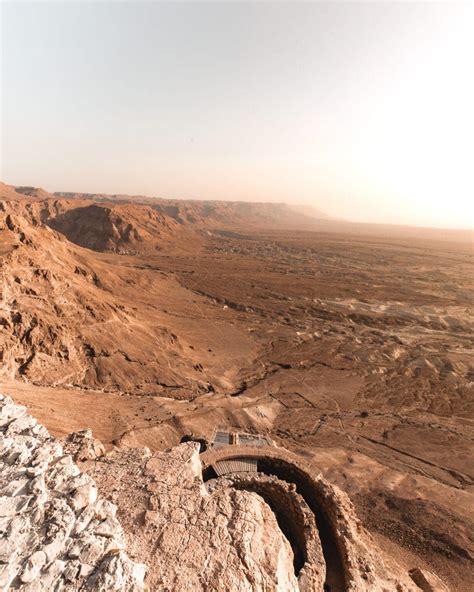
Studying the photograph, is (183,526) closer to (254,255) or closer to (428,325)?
(428,325)

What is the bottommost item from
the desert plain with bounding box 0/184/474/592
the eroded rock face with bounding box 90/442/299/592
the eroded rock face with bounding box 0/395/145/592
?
the desert plain with bounding box 0/184/474/592

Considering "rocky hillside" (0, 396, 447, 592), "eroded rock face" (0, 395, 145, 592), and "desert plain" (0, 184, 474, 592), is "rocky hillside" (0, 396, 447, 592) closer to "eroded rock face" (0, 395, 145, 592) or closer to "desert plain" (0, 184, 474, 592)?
"eroded rock face" (0, 395, 145, 592)

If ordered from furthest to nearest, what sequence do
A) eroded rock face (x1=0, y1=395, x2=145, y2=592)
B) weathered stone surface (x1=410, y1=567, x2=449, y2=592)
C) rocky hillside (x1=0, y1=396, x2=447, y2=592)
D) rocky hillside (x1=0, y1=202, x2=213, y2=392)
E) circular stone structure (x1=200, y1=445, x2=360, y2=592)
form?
rocky hillside (x1=0, y1=202, x2=213, y2=392)
weathered stone surface (x1=410, y1=567, x2=449, y2=592)
circular stone structure (x1=200, y1=445, x2=360, y2=592)
rocky hillside (x1=0, y1=396, x2=447, y2=592)
eroded rock face (x1=0, y1=395, x2=145, y2=592)

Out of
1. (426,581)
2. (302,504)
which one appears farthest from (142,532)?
(426,581)

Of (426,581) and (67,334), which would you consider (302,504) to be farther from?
(67,334)

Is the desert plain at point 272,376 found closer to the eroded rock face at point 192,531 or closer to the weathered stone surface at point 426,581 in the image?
the weathered stone surface at point 426,581

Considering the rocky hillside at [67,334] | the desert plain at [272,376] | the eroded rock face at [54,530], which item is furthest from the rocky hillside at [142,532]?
the rocky hillside at [67,334]

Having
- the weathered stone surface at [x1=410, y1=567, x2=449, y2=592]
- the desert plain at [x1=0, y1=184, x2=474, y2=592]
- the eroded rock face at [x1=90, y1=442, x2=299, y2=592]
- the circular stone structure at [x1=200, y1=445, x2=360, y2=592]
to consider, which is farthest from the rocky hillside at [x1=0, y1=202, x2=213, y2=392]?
the weathered stone surface at [x1=410, y1=567, x2=449, y2=592]

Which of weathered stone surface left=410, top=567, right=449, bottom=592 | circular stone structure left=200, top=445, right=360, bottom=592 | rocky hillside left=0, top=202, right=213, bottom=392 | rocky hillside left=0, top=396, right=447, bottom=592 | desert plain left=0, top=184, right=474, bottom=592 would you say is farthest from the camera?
rocky hillside left=0, top=202, right=213, bottom=392

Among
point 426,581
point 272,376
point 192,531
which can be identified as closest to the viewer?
point 192,531

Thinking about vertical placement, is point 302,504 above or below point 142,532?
below
